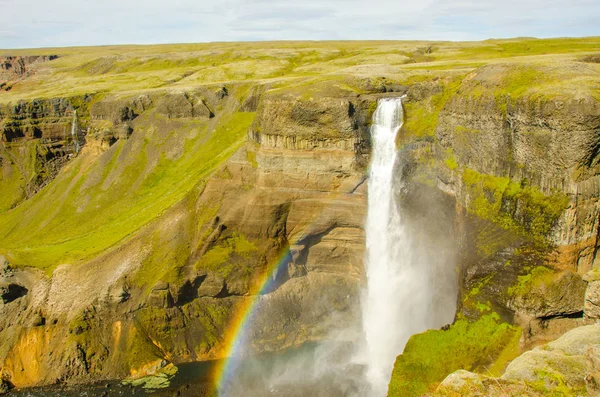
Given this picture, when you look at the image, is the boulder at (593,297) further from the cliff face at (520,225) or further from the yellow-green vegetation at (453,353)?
the yellow-green vegetation at (453,353)

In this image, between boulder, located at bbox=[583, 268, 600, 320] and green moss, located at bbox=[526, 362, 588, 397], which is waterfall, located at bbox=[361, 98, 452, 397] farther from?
green moss, located at bbox=[526, 362, 588, 397]

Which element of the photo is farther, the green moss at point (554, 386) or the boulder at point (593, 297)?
the boulder at point (593, 297)

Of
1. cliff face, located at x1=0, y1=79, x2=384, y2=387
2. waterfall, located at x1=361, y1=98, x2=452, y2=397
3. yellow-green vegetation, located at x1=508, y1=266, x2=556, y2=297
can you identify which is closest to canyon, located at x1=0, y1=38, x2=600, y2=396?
yellow-green vegetation, located at x1=508, y1=266, x2=556, y2=297

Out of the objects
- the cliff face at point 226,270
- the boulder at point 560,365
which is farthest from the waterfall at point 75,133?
the boulder at point 560,365

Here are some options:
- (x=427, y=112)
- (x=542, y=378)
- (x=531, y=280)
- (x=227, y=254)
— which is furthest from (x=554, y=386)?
(x=227, y=254)

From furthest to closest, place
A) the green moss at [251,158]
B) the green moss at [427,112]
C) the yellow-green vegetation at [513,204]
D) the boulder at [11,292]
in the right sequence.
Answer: the boulder at [11,292], the green moss at [251,158], the green moss at [427,112], the yellow-green vegetation at [513,204]

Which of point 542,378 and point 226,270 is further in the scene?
point 226,270

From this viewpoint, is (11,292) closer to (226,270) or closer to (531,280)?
(226,270)
